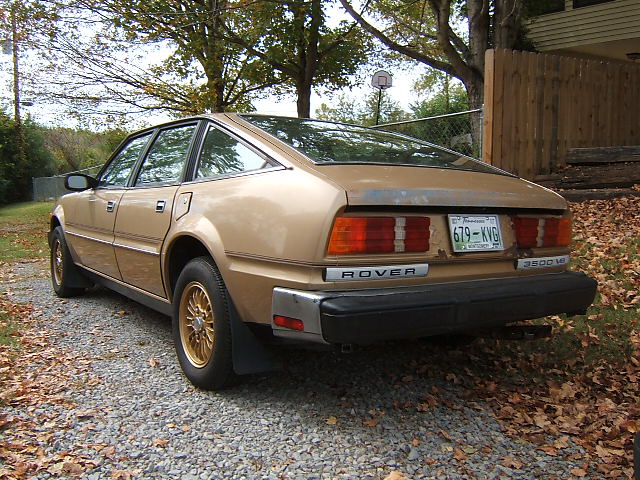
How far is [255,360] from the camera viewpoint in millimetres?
2850

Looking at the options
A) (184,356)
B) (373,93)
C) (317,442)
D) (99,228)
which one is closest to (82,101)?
(99,228)

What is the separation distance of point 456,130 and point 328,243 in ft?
23.3

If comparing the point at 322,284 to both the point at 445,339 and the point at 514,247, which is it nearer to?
the point at 514,247

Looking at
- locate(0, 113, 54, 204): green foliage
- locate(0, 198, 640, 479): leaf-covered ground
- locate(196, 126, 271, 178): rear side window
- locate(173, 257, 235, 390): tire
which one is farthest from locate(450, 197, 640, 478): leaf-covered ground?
locate(0, 113, 54, 204): green foliage

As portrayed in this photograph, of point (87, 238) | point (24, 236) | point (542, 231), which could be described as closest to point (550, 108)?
point (542, 231)

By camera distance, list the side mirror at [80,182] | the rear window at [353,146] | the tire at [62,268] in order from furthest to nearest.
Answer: the tire at [62,268]
the side mirror at [80,182]
the rear window at [353,146]

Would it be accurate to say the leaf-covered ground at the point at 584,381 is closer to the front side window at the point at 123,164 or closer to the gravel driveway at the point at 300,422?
the gravel driveway at the point at 300,422

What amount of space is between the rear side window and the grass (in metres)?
6.65

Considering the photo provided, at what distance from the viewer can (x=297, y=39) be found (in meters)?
13.5

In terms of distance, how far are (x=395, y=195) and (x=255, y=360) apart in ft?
3.62

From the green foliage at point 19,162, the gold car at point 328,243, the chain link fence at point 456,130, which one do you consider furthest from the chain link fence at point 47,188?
the gold car at point 328,243

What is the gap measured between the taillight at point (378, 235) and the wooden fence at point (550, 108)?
5.60m

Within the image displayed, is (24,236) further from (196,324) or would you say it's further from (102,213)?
(196,324)

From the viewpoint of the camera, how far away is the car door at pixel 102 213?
168 inches
